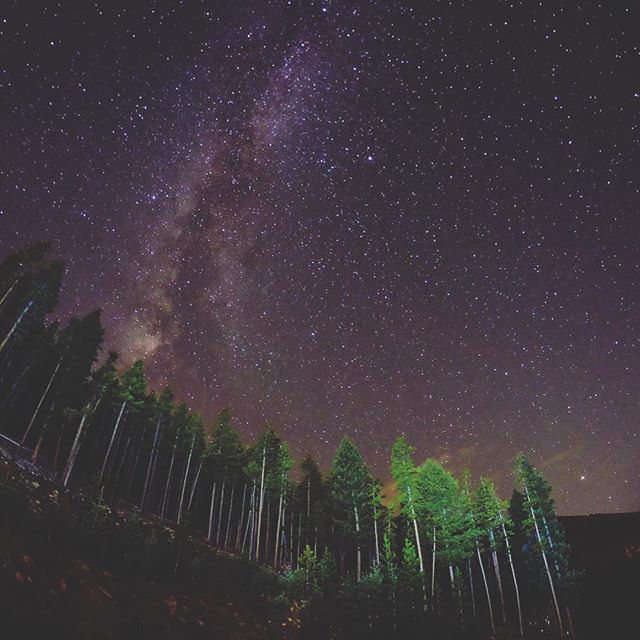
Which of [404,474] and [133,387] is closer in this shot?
[404,474]

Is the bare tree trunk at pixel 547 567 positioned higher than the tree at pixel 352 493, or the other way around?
the tree at pixel 352 493

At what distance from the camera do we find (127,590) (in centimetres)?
1223

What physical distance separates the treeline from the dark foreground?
18.4ft

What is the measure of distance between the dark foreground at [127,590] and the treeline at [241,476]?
560cm

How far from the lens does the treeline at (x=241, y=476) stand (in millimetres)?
30297

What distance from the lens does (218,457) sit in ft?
139

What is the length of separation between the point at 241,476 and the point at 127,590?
3374cm

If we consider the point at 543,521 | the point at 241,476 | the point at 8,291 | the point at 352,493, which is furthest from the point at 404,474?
the point at 8,291

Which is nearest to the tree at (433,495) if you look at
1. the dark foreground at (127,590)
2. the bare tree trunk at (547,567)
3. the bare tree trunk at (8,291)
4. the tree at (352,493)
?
the tree at (352,493)

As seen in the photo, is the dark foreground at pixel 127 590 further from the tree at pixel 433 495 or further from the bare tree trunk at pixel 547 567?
the bare tree trunk at pixel 547 567

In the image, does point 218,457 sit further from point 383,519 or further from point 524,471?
point 524,471

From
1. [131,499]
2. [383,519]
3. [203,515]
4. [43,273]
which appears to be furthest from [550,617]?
[43,273]

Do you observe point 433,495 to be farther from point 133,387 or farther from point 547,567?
point 133,387

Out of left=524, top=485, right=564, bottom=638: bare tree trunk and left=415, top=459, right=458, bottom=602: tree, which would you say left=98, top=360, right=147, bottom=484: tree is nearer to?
left=415, top=459, right=458, bottom=602: tree
